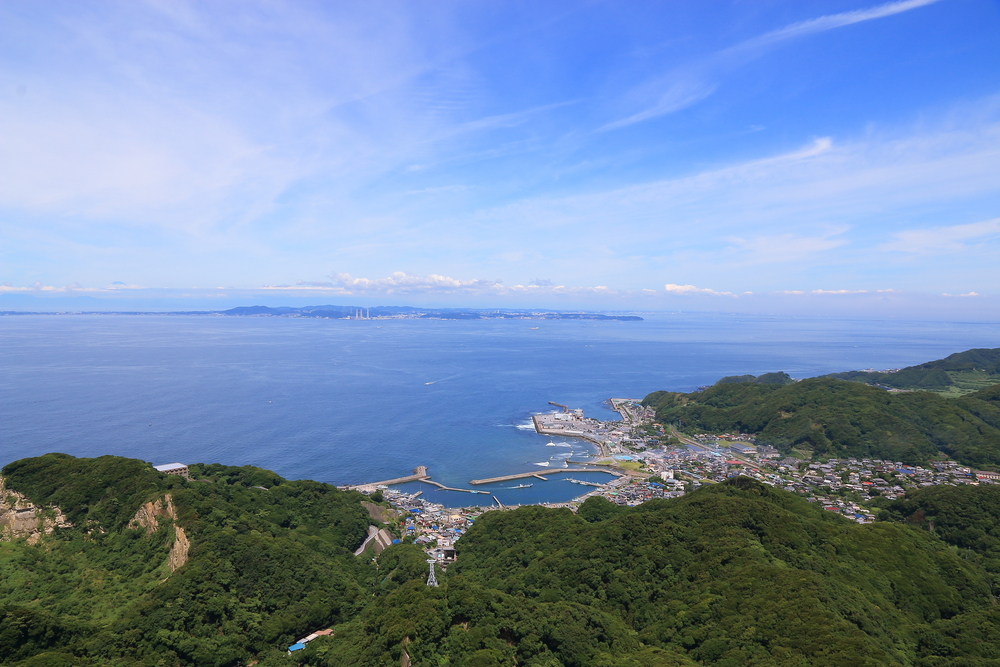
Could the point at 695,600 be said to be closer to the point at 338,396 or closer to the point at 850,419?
the point at 850,419

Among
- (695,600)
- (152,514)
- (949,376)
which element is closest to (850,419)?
(695,600)

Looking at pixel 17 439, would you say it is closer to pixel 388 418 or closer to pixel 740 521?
pixel 388 418

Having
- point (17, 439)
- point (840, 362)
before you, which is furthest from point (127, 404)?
point (840, 362)

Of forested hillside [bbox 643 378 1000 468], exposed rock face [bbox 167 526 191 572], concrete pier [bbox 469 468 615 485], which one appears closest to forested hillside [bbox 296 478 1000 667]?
exposed rock face [bbox 167 526 191 572]

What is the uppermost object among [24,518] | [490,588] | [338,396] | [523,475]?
[24,518]

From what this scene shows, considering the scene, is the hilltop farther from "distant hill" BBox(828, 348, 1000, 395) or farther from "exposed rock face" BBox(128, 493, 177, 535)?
"exposed rock face" BBox(128, 493, 177, 535)

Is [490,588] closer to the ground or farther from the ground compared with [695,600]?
closer to the ground
